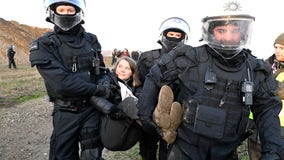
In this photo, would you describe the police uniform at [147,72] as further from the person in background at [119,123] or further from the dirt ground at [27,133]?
the dirt ground at [27,133]

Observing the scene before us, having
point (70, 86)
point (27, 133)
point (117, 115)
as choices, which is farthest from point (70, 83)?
point (27, 133)

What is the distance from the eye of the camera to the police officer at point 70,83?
11.4 feet

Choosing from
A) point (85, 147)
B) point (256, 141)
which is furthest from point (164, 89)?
point (256, 141)

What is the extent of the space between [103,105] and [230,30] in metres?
1.43

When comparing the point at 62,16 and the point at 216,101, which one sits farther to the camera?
the point at 62,16

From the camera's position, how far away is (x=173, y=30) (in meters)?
4.52

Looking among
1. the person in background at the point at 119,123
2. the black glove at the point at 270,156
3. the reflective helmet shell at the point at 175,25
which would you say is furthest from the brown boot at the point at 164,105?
the reflective helmet shell at the point at 175,25

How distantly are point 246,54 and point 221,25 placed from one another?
1.18ft

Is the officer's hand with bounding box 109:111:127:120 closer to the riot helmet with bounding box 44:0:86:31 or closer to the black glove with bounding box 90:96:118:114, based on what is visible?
the black glove with bounding box 90:96:118:114

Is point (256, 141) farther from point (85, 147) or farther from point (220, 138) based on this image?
point (85, 147)

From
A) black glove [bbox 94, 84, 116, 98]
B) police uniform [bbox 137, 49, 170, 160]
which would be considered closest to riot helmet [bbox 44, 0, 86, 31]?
black glove [bbox 94, 84, 116, 98]

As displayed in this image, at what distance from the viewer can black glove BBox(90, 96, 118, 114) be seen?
3439 mm

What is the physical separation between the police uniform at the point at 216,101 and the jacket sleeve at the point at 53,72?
2.80ft

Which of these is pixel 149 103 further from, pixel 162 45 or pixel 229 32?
pixel 162 45
